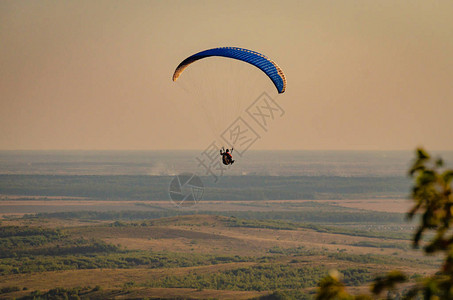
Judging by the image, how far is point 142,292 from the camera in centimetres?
7694

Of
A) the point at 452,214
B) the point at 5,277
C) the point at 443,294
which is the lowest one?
the point at 5,277

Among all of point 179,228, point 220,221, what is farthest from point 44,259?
point 220,221

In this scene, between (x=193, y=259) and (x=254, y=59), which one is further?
(x=193, y=259)

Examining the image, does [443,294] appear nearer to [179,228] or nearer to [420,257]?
[420,257]

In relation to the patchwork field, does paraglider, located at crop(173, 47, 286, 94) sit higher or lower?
higher

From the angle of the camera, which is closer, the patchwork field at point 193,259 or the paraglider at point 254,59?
the paraglider at point 254,59

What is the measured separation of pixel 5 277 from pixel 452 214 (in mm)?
90386

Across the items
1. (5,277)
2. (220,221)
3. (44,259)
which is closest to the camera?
(5,277)

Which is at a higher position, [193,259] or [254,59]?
[254,59]

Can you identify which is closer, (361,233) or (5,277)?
(5,277)

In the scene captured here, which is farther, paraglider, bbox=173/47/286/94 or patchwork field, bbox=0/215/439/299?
patchwork field, bbox=0/215/439/299

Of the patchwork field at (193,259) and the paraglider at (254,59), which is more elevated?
the paraglider at (254,59)

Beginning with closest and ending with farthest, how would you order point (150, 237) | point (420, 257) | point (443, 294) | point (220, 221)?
point (443, 294)
point (420, 257)
point (150, 237)
point (220, 221)

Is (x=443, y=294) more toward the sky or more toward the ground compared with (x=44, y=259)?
more toward the sky
